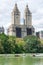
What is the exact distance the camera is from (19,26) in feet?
415

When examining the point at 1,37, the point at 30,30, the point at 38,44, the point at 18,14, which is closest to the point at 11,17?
the point at 18,14

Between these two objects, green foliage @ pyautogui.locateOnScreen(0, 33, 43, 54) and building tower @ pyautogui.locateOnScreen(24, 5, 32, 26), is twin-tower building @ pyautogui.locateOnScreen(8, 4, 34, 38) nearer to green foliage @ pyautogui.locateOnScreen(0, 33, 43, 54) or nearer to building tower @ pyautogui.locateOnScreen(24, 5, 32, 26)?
building tower @ pyautogui.locateOnScreen(24, 5, 32, 26)

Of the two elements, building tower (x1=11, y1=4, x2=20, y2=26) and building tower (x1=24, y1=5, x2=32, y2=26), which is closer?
building tower (x1=11, y1=4, x2=20, y2=26)

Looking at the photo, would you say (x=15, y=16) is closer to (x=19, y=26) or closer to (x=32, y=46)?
(x=19, y=26)

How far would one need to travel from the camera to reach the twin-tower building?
125613 mm

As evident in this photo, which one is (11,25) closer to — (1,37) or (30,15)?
(30,15)

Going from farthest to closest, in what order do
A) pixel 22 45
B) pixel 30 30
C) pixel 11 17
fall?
pixel 11 17, pixel 30 30, pixel 22 45

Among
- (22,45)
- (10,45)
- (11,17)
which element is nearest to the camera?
(10,45)

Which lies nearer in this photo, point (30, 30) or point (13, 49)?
point (13, 49)

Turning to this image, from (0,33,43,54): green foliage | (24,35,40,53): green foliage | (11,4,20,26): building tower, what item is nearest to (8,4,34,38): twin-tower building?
(11,4,20,26): building tower

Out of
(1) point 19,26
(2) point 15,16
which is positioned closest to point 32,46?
(1) point 19,26

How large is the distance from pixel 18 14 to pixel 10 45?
221 feet

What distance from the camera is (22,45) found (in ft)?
252

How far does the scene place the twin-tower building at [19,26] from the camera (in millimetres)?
125613
